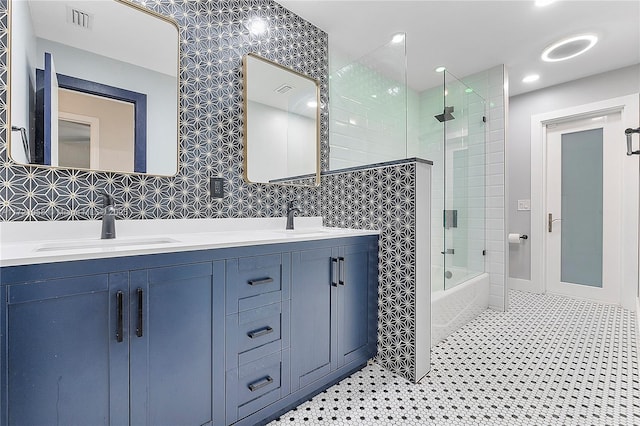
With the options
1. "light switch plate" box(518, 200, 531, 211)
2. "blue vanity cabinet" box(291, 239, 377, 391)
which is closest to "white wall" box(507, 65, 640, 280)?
"light switch plate" box(518, 200, 531, 211)

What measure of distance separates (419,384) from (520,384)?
0.55m

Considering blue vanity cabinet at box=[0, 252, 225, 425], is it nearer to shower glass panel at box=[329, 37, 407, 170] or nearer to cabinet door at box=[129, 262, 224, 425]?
cabinet door at box=[129, 262, 224, 425]

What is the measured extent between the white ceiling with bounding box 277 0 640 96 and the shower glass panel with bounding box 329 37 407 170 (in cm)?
27

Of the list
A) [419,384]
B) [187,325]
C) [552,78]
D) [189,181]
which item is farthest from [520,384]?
[552,78]

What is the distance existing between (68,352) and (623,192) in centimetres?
438

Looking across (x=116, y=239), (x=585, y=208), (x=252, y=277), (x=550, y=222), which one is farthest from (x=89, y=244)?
(x=585, y=208)

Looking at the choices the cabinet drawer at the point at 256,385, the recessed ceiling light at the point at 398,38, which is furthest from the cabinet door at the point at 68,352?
the recessed ceiling light at the point at 398,38

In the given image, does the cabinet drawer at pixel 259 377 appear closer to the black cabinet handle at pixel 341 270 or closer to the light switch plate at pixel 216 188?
the black cabinet handle at pixel 341 270

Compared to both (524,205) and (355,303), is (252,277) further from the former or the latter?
(524,205)

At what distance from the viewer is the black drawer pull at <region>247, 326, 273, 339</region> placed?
135 cm

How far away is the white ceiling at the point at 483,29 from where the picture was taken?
220 centimetres

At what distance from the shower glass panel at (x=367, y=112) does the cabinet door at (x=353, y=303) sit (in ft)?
3.23

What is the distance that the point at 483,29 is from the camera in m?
2.47

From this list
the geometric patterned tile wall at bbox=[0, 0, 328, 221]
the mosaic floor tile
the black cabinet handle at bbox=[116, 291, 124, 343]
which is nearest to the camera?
the black cabinet handle at bbox=[116, 291, 124, 343]
